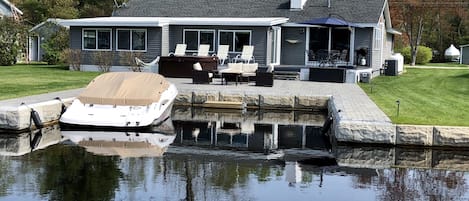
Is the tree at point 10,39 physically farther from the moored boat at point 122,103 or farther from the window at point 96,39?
the moored boat at point 122,103

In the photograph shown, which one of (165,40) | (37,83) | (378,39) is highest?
(378,39)

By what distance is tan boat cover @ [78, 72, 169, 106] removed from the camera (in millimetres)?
12844

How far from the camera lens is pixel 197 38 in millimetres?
26812

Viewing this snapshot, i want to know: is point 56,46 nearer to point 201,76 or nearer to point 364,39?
point 201,76

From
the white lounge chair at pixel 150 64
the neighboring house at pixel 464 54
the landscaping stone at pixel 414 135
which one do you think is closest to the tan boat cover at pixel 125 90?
the landscaping stone at pixel 414 135

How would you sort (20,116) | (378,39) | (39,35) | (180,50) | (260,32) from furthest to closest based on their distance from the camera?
(39,35), (378,39), (180,50), (260,32), (20,116)

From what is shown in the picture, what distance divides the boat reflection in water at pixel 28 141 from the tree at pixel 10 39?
19786 mm

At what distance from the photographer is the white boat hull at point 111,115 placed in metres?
12.1

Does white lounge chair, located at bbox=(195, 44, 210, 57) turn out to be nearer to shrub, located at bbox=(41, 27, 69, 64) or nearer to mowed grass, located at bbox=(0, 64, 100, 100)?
mowed grass, located at bbox=(0, 64, 100, 100)

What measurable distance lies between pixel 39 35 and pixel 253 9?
14403mm

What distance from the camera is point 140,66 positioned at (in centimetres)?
2589

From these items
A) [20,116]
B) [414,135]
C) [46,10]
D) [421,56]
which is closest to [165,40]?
[20,116]

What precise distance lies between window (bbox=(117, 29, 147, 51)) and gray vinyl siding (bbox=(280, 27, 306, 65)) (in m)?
6.16

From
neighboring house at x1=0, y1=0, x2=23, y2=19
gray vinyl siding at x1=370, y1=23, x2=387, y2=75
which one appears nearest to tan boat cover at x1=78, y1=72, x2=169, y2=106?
gray vinyl siding at x1=370, y1=23, x2=387, y2=75
